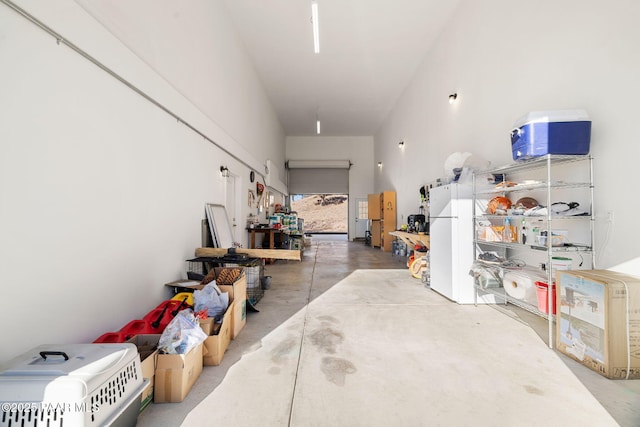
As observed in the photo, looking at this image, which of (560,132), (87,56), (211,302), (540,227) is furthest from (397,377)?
(87,56)

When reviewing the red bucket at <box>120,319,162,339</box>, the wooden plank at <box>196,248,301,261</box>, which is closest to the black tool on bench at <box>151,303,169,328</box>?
the red bucket at <box>120,319,162,339</box>

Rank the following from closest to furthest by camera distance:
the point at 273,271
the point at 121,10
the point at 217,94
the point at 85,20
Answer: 1. the point at 85,20
2. the point at 121,10
3. the point at 217,94
4. the point at 273,271

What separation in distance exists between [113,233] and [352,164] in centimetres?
1111

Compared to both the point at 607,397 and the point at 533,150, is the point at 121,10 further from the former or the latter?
the point at 607,397

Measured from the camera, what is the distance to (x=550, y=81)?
2818 mm

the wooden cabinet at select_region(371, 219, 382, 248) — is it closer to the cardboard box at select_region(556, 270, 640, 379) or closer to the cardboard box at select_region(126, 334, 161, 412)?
the cardboard box at select_region(556, 270, 640, 379)

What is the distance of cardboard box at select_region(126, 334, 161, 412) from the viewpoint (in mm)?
1502

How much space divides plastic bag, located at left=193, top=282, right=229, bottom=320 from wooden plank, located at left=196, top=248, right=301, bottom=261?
89 cm

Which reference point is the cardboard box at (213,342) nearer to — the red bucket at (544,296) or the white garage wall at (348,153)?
the red bucket at (544,296)

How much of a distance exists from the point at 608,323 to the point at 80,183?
3.77m

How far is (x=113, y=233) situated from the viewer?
2193 millimetres

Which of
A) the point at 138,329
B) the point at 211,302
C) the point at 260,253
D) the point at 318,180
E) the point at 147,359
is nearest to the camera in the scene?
the point at 147,359

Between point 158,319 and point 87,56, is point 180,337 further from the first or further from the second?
point 87,56

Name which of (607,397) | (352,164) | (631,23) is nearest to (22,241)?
(607,397)
